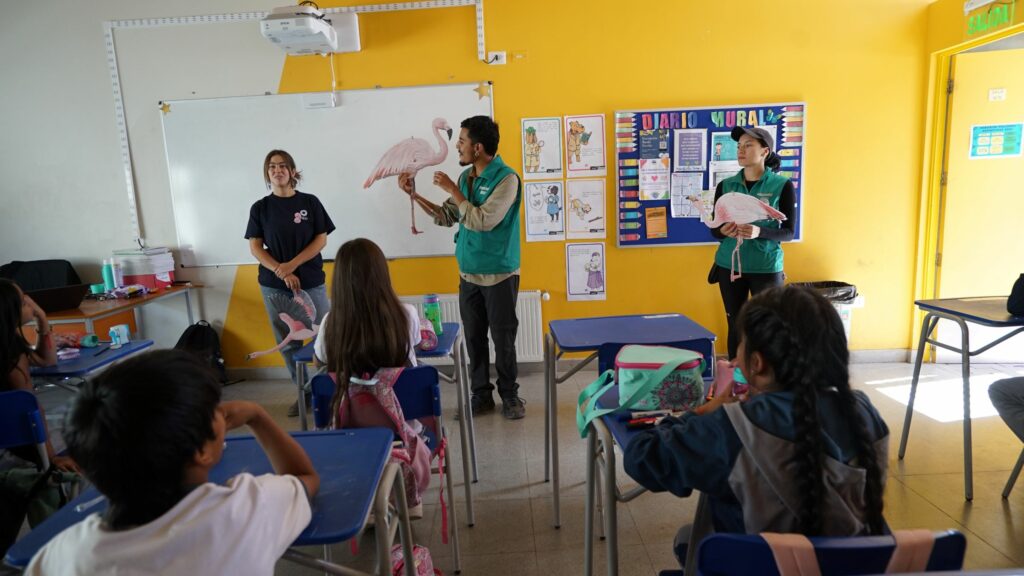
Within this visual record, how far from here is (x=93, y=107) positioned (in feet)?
13.8

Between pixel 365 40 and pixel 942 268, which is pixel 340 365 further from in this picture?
pixel 942 268

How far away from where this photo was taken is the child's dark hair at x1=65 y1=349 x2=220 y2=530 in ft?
2.81

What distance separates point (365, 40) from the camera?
4.04 metres

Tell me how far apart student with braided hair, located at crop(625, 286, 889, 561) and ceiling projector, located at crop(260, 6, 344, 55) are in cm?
345

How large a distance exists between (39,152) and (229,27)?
1.71 m

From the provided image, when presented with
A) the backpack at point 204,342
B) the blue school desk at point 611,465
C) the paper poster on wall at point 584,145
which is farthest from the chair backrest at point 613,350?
the backpack at point 204,342

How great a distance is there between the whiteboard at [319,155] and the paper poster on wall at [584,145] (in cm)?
60

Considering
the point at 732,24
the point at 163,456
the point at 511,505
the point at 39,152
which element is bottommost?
the point at 511,505

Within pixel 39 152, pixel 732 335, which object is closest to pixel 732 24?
pixel 732 335

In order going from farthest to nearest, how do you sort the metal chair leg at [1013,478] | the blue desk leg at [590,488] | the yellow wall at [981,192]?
the yellow wall at [981,192], the metal chair leg at [1013,478], the blue desk leg at [590,488]

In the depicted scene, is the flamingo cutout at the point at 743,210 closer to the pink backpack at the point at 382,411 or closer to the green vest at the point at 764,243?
the green vest at the point at 764,243

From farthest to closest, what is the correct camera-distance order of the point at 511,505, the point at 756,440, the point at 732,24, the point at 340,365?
the point at 732,24
the point at 511,505
the point at 340,365
the point at 756,440

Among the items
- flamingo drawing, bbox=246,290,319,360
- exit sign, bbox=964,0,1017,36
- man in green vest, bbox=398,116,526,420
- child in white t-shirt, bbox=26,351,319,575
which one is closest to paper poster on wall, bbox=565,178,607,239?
man in green vest, bbox=398,116,526,420

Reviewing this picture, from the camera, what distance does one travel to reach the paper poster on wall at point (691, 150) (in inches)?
158
